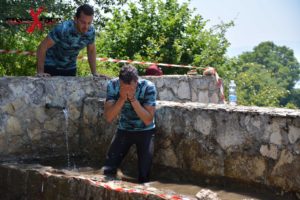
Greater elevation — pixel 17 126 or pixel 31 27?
pixel 31 27

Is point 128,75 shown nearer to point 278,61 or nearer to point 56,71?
point 56,71

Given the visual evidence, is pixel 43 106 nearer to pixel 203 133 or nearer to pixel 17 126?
pixel 17 126

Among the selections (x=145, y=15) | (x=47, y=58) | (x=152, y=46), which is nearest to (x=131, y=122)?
(x=47, y=58)

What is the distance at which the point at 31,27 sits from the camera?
8.81m

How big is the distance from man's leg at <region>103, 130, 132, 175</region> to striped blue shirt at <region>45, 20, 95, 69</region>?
1.49 m

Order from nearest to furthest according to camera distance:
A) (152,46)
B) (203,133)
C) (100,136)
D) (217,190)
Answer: (217,190)
(203,133)
(100,136)
(152,46)

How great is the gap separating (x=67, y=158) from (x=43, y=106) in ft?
2.11

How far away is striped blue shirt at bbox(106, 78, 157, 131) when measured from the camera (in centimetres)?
483

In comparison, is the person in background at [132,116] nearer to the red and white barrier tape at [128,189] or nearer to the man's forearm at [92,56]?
the red and white barrier tape at [128,189]

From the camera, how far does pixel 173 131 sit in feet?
16.5

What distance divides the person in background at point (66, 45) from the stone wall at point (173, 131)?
11.9 inches

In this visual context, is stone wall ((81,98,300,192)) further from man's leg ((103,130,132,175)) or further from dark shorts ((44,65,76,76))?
dark shorts ((44,65,76,76))

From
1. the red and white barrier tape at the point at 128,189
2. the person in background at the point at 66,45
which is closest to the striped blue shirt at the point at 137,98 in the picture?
the red and white barrier tape at the point at 128,189

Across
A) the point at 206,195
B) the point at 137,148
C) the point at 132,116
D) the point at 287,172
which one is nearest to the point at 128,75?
the point at 132,116
